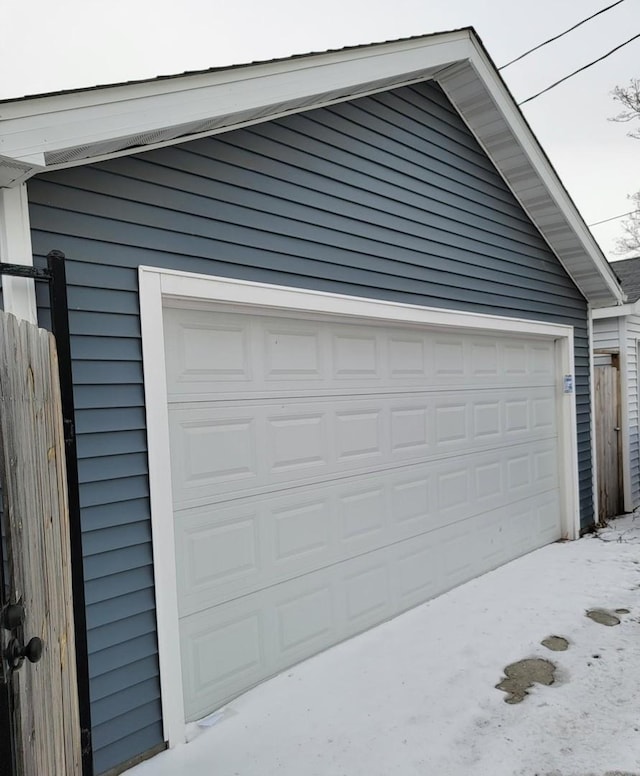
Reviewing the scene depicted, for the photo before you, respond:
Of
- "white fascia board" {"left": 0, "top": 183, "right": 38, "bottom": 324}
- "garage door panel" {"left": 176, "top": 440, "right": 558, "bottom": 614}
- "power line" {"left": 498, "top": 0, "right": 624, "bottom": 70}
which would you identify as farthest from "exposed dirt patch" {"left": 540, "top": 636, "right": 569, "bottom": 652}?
"power line" {"left": 498, "top": 0, "right": 624, "bottom": 70}

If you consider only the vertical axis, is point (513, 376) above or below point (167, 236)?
below

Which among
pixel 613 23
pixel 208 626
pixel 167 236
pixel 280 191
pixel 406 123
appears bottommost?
pixel 208 626

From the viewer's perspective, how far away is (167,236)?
→ 2799 millimetres

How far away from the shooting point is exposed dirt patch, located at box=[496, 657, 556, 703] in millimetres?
3156

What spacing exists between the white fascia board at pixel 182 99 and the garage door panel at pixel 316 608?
2.34 m

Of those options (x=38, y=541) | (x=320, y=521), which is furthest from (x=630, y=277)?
(x=38, y=541)

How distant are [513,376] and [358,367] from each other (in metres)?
2.31

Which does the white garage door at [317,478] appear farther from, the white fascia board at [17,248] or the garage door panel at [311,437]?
the white fascia board at [17,248]

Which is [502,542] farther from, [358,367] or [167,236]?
[167,236]

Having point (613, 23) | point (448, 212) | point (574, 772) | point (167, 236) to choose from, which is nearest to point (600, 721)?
point (574, 772)

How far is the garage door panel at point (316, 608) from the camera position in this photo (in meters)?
3.01

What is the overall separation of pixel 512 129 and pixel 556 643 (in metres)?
4.06

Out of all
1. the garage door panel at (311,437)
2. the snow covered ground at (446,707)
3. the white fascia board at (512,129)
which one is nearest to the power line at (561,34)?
the white fascia board at (512,129)

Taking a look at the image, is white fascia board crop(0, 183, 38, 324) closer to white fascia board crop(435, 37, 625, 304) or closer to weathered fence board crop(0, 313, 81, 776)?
weathered fence board crop(0, 313, 81, 776)
